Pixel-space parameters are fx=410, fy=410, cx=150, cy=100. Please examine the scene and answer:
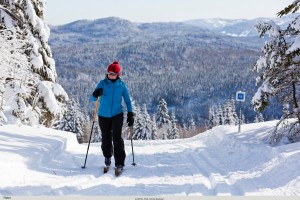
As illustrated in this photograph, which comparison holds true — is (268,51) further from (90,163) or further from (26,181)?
(26,181)

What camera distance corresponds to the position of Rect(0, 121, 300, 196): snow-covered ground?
22.3 ft

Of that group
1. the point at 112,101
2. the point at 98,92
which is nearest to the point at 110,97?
the point at 112,101

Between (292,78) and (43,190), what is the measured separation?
9.22 metres

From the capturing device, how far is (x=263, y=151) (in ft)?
35.5

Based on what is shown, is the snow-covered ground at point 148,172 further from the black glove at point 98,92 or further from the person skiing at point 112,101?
the black glove at point 98,92

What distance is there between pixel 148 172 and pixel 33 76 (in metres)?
9.49

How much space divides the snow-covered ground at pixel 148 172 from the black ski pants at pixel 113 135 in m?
0.40

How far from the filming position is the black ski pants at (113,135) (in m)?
8.59

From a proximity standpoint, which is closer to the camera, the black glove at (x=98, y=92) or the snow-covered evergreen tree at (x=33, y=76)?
the black glove at (x=98, y=92)

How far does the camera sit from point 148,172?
29.6 feet

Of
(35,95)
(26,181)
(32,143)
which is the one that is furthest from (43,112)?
(26,181)

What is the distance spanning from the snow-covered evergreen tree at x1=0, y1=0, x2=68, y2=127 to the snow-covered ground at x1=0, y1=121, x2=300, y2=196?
458cm

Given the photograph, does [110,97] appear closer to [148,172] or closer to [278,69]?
[148,172]

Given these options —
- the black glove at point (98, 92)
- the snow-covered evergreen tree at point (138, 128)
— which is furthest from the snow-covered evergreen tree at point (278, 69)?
the snow-covered evergreen tree at point (138, 128)
